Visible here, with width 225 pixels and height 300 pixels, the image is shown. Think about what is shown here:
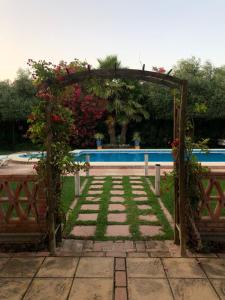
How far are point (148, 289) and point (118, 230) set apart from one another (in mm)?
1841

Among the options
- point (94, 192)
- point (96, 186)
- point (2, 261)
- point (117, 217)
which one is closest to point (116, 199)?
point (94, 192)

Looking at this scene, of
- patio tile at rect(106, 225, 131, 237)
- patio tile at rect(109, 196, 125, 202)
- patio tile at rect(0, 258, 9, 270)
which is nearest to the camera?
patio tile at rect(0, 258, 9, 270)

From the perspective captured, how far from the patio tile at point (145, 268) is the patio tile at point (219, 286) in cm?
52

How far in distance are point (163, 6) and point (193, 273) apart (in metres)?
9.36

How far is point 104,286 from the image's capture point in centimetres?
318

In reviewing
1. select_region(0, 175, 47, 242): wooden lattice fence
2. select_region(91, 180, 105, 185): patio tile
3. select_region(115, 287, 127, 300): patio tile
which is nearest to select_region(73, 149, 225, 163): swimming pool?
select_region(91, 180, 105, 185): patio tile

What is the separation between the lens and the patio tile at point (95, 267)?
344 cm

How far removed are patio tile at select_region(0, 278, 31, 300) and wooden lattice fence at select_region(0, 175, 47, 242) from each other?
2.91ft

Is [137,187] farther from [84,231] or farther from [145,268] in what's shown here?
[145,268]

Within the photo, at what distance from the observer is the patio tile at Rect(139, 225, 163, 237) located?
4797mm

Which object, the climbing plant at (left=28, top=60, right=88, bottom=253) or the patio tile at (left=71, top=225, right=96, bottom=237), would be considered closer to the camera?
the climbing plant at (left=28, top=60, right=88, bottom=253)

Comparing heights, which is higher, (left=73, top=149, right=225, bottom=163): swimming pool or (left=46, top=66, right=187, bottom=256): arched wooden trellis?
(left=46, top=66, right=187, bottom=256): arched wooden trellis

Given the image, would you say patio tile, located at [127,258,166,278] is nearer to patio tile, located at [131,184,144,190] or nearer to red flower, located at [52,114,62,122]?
red flower, located at [52,114,62,122]

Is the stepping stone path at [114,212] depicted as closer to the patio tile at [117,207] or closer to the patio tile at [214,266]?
the patio tile at [117,207]
